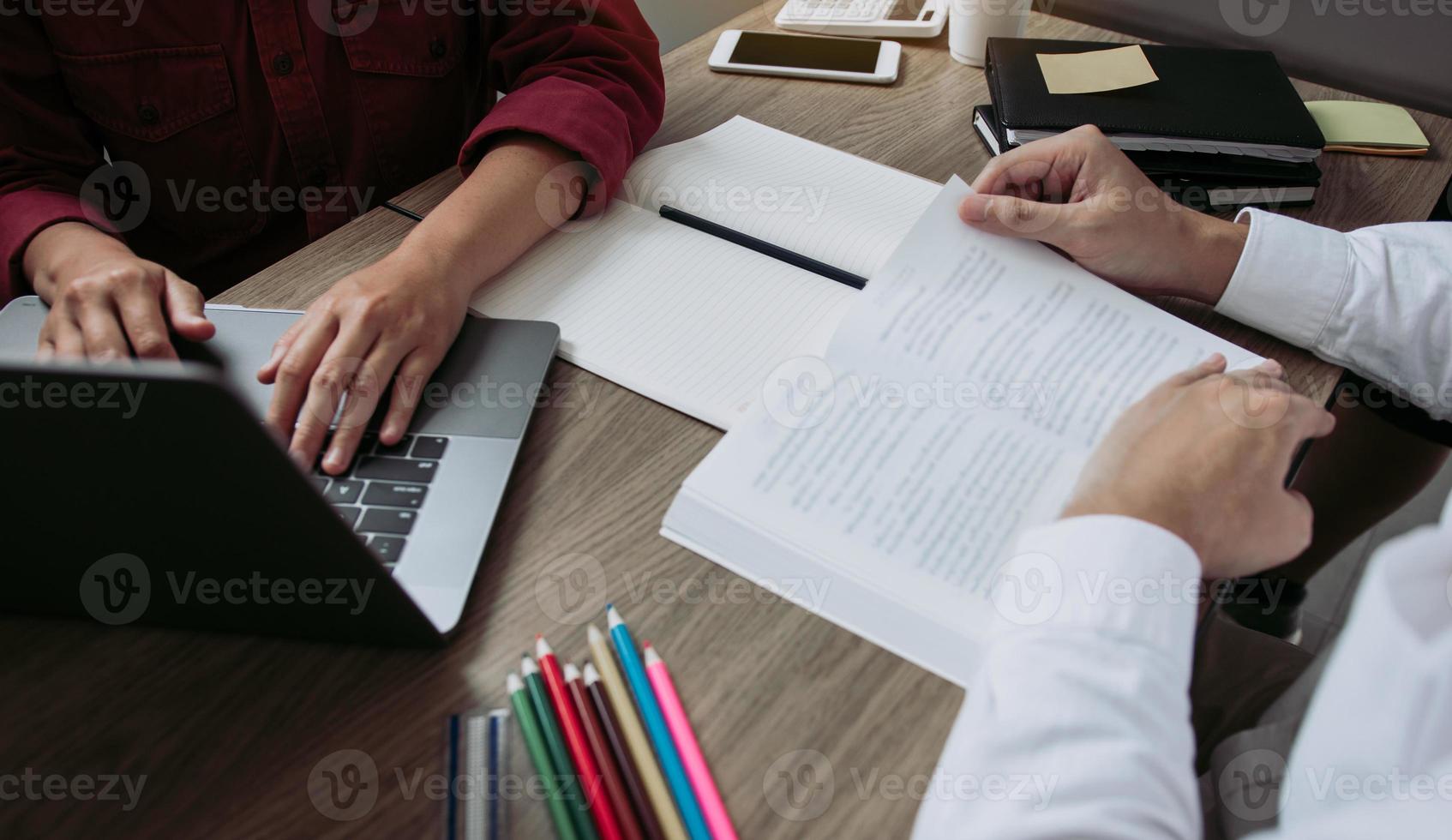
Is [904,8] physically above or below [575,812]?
above

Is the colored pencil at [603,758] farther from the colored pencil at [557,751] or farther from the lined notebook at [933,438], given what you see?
the lined notebook at [933,438]

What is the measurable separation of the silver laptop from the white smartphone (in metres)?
0.52

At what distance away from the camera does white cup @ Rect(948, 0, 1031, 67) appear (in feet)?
3.26

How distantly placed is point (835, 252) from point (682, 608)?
0.35 meters

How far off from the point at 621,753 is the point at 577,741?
Answer: 2cm

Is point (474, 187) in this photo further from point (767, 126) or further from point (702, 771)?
point (702, 771)

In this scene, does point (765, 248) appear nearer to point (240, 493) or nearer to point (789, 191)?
point (789, 191)

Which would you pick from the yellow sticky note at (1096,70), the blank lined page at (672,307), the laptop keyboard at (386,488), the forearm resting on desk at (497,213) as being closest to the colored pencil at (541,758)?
the laptop keyboard at (386,488)

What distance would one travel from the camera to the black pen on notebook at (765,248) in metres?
0.73

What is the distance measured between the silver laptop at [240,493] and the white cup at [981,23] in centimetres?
65

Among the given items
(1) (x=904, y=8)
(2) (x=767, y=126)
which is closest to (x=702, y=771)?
(2) (x=767, y=126)

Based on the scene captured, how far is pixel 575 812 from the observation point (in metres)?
0.42

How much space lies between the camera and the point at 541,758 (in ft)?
1.42

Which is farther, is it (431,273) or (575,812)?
(431,273)
